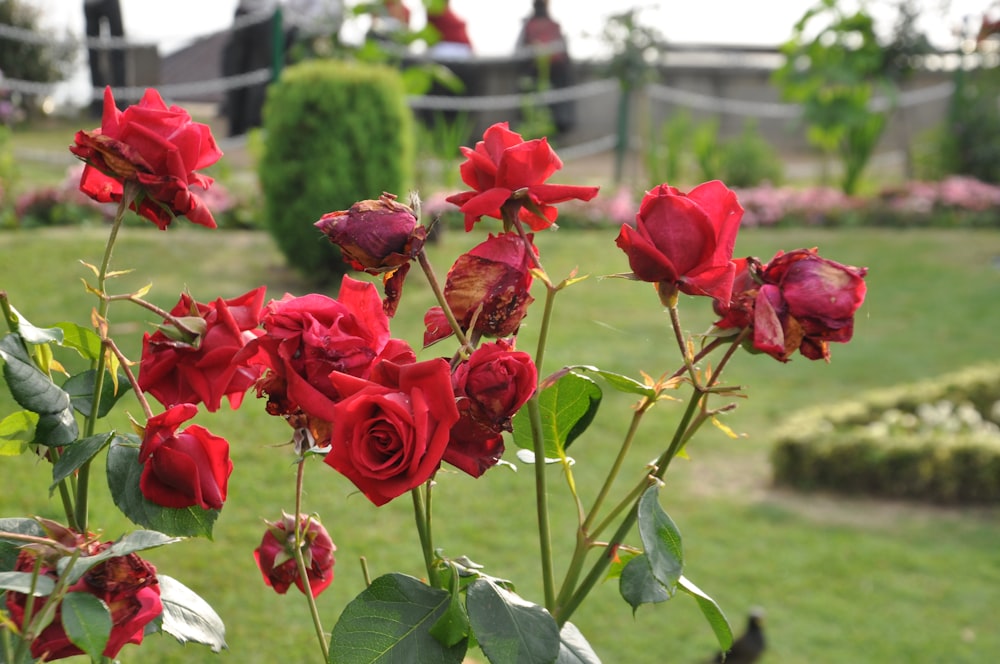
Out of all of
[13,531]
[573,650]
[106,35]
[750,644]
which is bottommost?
[750,644]

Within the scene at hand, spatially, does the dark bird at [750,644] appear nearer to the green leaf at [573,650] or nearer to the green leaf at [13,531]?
the green leaf at [573,650]

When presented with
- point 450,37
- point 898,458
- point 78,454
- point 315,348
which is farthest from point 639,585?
point 450,37

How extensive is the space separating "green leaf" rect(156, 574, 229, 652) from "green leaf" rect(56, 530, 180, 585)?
0.09m

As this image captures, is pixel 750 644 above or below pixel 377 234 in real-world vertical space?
below

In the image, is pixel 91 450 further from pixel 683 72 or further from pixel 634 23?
pixel 683 72

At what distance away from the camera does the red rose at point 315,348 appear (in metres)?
0.67

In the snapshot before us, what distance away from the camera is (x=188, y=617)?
0.76 metres

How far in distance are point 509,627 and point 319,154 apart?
15.6 feet

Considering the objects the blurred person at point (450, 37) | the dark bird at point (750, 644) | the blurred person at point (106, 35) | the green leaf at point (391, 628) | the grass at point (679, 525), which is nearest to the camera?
the green leaf at point (391, 628)

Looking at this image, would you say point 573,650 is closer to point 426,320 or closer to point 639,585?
point 639,585

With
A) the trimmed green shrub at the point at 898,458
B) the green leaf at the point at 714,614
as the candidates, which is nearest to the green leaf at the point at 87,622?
the green leaf at the point at 714,614

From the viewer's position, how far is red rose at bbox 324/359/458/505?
602 mm

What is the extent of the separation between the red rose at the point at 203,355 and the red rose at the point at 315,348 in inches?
0.5

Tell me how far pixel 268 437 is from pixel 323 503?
0.44 m
